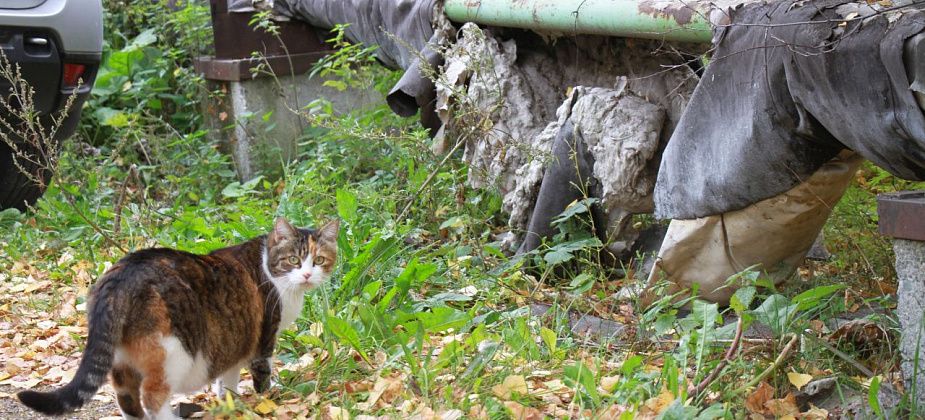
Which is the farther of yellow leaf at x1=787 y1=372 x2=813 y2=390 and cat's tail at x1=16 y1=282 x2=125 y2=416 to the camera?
yellow leaf at x1=787 y1=372 x2=813 y2=390

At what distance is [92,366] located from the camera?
2.97m

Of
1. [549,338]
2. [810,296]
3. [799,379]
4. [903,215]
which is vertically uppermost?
[903,215]

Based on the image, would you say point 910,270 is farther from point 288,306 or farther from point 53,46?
point 53,46

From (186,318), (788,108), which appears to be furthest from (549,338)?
(186,318)

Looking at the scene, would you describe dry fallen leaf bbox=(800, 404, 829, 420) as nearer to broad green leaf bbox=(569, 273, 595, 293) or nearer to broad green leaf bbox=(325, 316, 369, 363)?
broad green leaf bbox=(569, 273, 595, 293)

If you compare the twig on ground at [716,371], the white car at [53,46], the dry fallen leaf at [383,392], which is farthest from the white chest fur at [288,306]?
the white car at [53,46]

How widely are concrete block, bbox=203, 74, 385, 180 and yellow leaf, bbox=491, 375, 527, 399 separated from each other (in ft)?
15.9

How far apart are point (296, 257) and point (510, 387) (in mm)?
944

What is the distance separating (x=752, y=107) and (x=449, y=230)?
7.99ft

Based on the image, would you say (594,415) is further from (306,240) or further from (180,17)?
(180,17)

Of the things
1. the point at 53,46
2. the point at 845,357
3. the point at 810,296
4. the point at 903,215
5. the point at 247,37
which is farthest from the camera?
the point at 247,37

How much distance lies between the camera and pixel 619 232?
16.5 feet

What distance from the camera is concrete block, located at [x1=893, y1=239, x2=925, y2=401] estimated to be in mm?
2984

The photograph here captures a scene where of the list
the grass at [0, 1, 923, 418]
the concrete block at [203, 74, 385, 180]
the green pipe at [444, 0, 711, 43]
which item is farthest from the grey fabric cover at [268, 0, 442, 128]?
the concrete block at [203, 74, 385, 180]
